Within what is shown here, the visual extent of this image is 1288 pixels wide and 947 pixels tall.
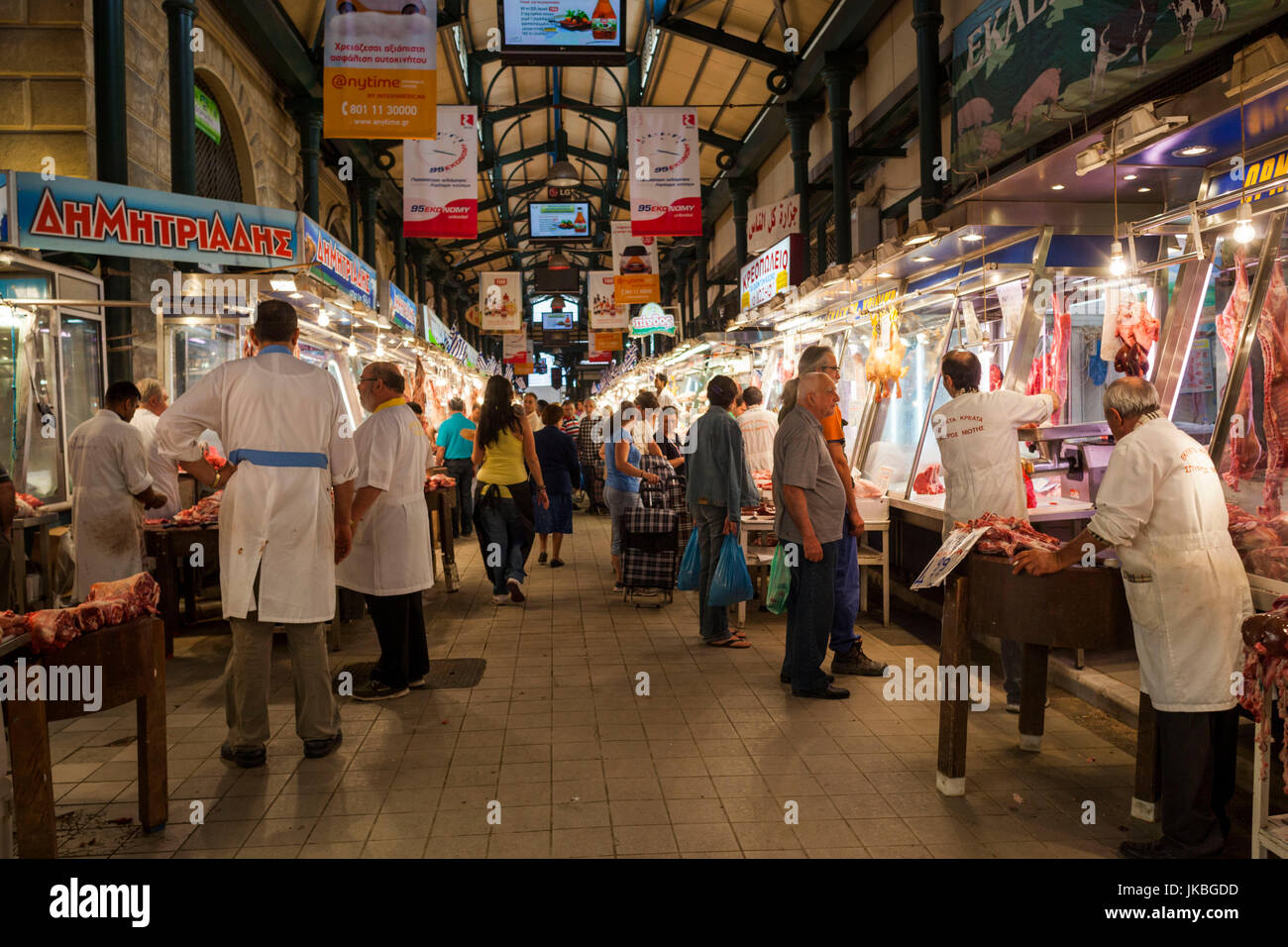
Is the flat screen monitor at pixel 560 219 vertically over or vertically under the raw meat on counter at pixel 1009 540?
over

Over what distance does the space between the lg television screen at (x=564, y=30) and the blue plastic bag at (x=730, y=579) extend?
18.0 feet

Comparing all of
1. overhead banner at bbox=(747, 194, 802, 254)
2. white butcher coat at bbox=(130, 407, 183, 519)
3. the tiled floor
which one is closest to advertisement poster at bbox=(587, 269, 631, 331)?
overhead banner at bbox=(747, 194, 802, 254)

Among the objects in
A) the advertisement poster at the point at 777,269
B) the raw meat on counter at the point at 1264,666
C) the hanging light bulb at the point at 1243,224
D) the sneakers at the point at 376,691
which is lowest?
the sneakers at the point at 376,691

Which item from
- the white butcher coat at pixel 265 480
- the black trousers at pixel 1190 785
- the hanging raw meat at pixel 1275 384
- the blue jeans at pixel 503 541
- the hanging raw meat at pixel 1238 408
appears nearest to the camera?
the black trousers at pixel 1190 785

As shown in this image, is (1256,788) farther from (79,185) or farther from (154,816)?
(79,185)

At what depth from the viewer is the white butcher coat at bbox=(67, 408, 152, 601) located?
625 cm

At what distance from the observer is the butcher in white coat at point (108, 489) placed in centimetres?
625

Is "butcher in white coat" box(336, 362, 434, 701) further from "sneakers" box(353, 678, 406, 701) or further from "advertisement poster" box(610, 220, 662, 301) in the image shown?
"advertisement poster" box(610, 220, 662, 301)

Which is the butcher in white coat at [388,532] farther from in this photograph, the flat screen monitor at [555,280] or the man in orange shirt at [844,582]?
the flat screen monitor at [555,280]

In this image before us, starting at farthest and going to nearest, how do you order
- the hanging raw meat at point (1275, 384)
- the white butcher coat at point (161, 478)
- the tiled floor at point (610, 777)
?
the white butcher coat at point (161, 478), the hanging raw meat at point (1275, 384), the tiled floor at point (610, 777)

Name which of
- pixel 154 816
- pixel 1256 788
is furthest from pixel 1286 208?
pixel 154 816

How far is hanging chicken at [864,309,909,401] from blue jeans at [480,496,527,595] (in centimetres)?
358

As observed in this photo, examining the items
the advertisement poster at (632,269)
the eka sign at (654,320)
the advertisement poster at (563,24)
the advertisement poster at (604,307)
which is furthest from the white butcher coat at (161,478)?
the advertisement poster at (604,307)

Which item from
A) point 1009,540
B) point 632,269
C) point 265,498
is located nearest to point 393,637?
point 265,498
